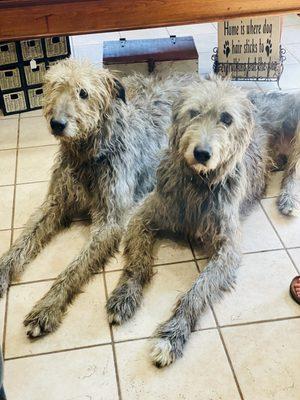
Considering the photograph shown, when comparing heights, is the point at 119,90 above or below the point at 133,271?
above

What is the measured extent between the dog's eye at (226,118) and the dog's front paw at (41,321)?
1.08 m

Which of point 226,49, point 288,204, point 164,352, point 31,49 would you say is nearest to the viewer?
point 164,352

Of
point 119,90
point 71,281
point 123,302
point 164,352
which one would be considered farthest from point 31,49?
point 164,352

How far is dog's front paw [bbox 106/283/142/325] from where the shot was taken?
222cm

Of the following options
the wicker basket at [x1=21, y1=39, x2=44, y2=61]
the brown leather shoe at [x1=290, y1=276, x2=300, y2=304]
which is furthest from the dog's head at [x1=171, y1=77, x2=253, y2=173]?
the wicker basket at [x1=21, y1=39, x2=44, y2=61]

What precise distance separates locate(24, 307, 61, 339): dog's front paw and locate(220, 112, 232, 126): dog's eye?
1081 mm

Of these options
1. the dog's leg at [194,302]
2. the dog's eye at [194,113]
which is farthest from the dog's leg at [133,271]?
the dog's eye at [194,113]

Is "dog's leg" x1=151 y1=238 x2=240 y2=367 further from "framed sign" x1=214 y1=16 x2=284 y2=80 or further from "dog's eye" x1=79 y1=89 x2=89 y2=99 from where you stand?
"framed sign" x1=214 y1=16 x2=284 y2=80

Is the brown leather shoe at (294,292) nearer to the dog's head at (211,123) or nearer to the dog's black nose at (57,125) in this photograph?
the dog's head at (211,123)

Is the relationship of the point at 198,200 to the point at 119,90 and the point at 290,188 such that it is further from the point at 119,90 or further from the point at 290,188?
the point at 290,188

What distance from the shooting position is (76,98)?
2.41 metres

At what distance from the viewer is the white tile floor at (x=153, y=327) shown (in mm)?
1988

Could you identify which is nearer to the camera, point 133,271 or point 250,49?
point 133,271

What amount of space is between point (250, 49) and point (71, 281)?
2.47m
